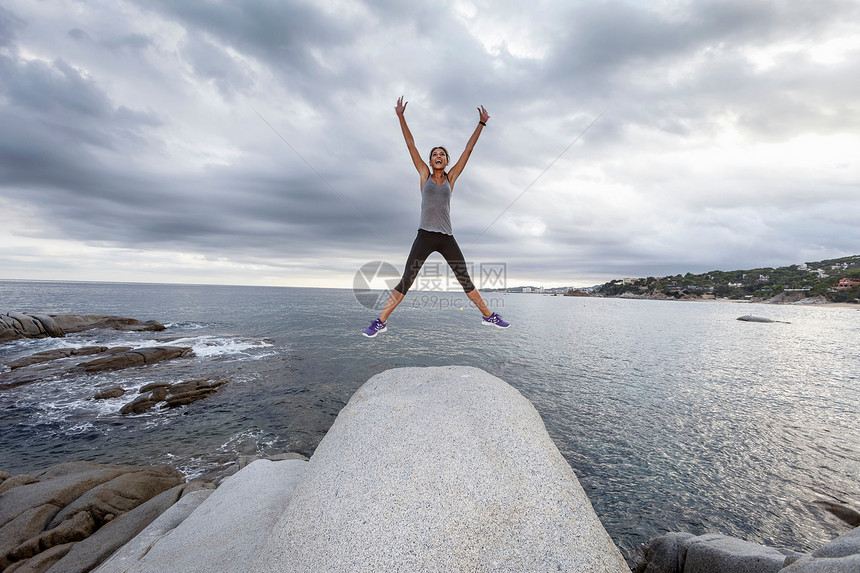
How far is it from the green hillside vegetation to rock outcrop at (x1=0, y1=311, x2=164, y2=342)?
158569mm

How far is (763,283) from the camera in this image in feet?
415

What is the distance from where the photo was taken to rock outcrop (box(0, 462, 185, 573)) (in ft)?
17.4

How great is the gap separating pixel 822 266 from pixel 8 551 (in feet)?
719

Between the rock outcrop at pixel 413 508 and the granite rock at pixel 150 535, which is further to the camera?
the granite rock at pixel 150 535

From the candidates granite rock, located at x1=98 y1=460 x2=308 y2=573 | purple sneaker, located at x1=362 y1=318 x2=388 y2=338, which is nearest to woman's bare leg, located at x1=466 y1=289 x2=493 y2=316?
purple sneaker, located at x1=362 y1=318 x2=388 y2=338

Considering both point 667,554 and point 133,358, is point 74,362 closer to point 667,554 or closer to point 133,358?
point 133,358

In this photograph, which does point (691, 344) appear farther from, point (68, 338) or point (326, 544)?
point (68, 338)

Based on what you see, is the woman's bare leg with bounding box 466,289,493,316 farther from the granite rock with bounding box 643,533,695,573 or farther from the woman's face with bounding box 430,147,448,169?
the granite rock with bounding box 643,533,695,573

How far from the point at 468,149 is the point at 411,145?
3.27ft

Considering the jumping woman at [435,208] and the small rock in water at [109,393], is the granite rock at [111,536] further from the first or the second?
the small rock in water at [109,393]

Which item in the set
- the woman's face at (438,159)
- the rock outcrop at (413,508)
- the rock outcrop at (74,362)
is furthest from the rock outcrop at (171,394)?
the woman's face at (438,159)

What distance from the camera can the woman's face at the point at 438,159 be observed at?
5.64m

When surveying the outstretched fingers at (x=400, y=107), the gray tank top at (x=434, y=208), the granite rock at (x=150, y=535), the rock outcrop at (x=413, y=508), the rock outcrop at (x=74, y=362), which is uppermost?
the outstretched fingers at (x=400, y=107)

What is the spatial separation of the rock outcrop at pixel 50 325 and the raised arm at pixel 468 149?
42945mm
